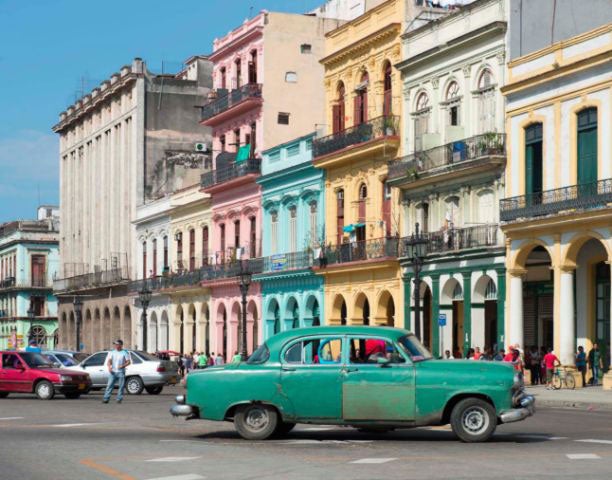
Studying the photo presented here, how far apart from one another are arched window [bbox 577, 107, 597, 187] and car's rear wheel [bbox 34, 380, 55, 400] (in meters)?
15.1

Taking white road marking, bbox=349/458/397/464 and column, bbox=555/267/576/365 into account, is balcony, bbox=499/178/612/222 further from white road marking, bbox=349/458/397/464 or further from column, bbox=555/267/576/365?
white road marking, bbox=349/458/397/464

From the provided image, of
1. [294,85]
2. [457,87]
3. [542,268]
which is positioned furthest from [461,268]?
[294,85]

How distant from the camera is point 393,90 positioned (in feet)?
172

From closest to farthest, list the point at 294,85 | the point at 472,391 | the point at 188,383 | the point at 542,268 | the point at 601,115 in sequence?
the point at 472,391
the point at 188,383
the point at 601,115
the point at 542,268
the point at 294,85

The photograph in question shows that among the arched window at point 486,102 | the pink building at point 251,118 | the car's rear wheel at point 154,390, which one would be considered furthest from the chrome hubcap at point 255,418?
the pink building at point 251,118

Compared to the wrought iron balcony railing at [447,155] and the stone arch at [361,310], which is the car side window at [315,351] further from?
the stone arch at [361,310]

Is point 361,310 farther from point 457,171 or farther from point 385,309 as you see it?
point 457,171

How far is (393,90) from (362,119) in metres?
2.95

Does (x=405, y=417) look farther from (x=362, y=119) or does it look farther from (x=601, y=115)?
(x=362, y=119)

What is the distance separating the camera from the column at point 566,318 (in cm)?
4109

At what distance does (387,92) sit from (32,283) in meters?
67.2

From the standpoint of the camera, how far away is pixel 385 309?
174 ft

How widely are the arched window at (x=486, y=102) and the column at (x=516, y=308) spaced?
4668mm

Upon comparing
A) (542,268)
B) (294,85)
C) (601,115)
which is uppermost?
(294,85)
